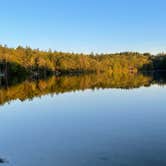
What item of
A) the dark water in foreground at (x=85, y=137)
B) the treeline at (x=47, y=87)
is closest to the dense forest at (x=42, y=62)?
the treeline at (x=47, y=87)

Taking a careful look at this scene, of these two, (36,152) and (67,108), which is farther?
(67,108)

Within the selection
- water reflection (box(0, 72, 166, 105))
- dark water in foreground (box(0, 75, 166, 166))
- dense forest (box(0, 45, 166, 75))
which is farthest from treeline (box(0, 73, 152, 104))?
dense forest (box(0, 45, 166, 75))

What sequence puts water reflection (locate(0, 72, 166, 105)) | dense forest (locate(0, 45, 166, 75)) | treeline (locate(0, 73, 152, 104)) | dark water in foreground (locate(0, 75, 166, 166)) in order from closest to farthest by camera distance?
dark water in foreground (locate(0, 75, 166, 166)) → treeline (locate(0, 73, 152, 104)) → water reflection (locate(0, 72, 166, 105)) → dense forest (locate(0, 45, 166, 75))

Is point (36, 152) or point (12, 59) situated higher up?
point (12, 59)

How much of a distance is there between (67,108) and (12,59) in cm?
7879

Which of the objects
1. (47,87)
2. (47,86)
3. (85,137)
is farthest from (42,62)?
(85,137)

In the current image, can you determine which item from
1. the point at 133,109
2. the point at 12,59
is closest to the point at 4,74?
the point at 12,59

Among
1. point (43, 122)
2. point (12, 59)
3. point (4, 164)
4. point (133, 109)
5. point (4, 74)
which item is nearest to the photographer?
point (4, 164)

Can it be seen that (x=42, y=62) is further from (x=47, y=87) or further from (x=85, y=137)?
(x=85, y=137)

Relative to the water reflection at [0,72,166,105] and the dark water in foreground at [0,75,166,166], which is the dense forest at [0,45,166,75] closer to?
the water reflection at [0,72,166,105]

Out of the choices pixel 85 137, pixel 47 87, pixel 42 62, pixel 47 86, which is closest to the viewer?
pixel 85 137

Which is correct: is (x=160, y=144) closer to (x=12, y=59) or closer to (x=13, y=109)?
(x=13, y=109)

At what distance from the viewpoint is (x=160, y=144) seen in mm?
18078

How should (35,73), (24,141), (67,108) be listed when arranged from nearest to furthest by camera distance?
(24,141)
(67,108)
(35,73)
